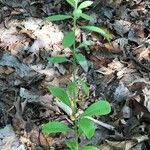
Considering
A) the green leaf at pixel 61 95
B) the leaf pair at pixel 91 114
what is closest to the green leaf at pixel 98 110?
the leaf pair at pixel 91 114

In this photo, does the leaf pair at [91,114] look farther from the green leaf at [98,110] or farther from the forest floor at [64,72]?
the forest floor at [64,72]

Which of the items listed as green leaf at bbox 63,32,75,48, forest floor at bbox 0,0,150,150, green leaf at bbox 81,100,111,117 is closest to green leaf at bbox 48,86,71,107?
green leaf at bbox 81,100,111,117

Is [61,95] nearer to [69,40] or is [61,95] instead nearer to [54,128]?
[54,128]

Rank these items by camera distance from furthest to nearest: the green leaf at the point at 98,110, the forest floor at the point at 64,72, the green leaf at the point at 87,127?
the forest floor at the point at 64,72 < the green leaf at the point at 98,110 < the green leaf at the point at 87,127

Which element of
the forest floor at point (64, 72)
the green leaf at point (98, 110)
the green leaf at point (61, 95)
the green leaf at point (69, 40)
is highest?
the green leaf at point (69, 40)

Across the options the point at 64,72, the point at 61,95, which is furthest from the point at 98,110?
the point at 64,72

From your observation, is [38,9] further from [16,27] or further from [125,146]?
[125,146]

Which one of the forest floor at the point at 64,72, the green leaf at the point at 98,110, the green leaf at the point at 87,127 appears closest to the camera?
the green leaf at the point at 87,127
